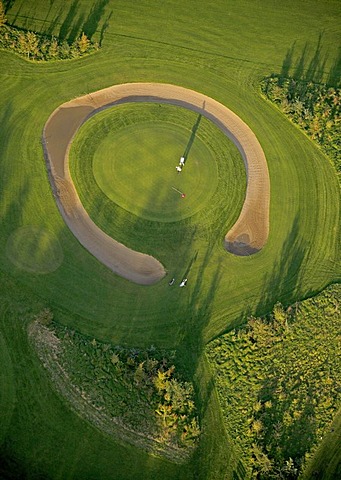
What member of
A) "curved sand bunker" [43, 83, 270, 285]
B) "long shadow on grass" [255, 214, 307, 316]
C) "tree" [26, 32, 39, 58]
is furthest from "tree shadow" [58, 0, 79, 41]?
"long shadow on grass" [255, 214, 307, 316]

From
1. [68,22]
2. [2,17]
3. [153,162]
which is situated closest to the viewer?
[153,162]

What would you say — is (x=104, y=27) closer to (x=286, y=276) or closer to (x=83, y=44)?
(x=83, y=44)

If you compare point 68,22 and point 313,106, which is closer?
point 313,106

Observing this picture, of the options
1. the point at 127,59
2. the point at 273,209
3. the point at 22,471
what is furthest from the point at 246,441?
the point at 127,59

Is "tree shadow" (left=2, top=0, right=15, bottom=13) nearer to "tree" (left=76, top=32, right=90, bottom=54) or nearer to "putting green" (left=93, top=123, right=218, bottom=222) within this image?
"tree" (left=76, top=32, right=90, bottom=54)

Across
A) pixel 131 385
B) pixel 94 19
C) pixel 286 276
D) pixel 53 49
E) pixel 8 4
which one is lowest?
pixel 131 385

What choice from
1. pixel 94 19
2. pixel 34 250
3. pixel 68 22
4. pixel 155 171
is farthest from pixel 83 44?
pixel 34 250

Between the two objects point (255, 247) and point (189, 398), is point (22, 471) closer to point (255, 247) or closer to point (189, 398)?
point (189, 398)

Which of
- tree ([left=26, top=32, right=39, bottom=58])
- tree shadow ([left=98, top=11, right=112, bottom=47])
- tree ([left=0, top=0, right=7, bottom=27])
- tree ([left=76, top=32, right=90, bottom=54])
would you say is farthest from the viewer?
tree shadow ([left=98, top=11, right=112, bottom=47])
